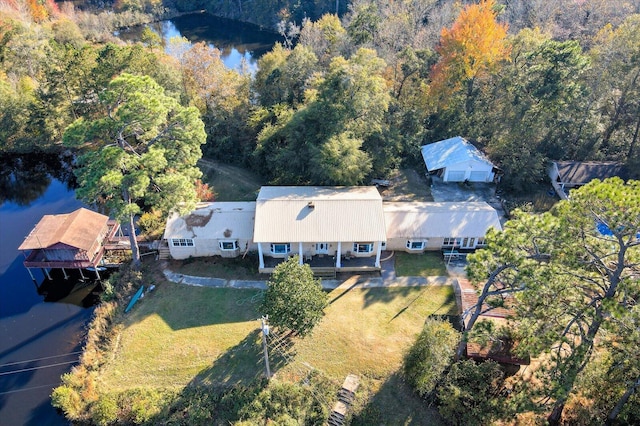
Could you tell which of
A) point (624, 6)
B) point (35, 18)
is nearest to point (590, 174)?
point (624, 6)

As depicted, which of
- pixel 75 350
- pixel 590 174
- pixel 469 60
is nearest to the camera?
pixel 75 350

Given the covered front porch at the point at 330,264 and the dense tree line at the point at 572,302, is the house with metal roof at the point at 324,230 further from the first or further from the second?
the dense tree line at the point at 572,302

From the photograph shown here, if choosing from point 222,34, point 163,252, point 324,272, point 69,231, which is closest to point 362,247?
point 324,272

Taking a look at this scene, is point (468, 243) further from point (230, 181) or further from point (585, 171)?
point (230, 181)

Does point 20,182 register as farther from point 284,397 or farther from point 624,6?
point 624,6

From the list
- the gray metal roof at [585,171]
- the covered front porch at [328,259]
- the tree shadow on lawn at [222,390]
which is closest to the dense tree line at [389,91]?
the gray metal roof at [585,171]

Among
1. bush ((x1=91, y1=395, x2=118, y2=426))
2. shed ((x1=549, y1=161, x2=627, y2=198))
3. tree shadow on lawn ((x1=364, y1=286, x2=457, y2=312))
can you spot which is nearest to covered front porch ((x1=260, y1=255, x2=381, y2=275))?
tree shadow on lawn ((x1=364, y1=286, x2=457, y2=312))
